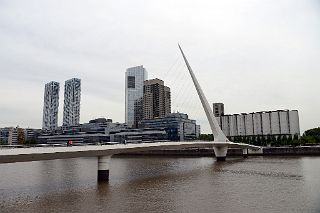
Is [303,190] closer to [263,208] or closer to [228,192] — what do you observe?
[228,192]

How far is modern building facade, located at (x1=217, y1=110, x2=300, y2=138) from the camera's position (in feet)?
334

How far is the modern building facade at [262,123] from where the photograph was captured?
10181cm

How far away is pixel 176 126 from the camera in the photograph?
362ft

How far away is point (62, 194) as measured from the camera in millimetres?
18750

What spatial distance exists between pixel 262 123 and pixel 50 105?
132513 mm

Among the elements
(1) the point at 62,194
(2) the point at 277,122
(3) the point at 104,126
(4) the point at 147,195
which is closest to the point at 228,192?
(4) the point at 147,195

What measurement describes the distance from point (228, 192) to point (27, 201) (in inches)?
469

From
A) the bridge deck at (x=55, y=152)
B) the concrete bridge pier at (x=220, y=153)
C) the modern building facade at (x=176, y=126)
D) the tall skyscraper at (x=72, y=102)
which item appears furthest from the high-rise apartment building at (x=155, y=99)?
the bridge deck at (x=55, y=152)

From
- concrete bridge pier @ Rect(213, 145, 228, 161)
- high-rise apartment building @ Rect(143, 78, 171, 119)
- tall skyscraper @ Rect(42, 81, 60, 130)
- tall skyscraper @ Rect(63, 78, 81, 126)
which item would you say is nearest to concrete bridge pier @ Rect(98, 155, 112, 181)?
concrete bridge pier @ Rect(213, 145, 228, 161)

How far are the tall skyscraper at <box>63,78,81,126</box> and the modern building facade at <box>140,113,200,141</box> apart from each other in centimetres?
8150

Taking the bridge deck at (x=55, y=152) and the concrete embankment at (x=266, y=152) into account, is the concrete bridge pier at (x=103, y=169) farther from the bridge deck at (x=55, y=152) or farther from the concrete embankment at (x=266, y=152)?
the concrete embankment at (x=266, y=152)

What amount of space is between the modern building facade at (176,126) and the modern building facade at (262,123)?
14.0 meters

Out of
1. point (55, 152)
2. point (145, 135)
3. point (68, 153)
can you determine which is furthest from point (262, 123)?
point (55, 152)

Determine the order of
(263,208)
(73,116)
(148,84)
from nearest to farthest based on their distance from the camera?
(263,208), (148,84), (73,116)
